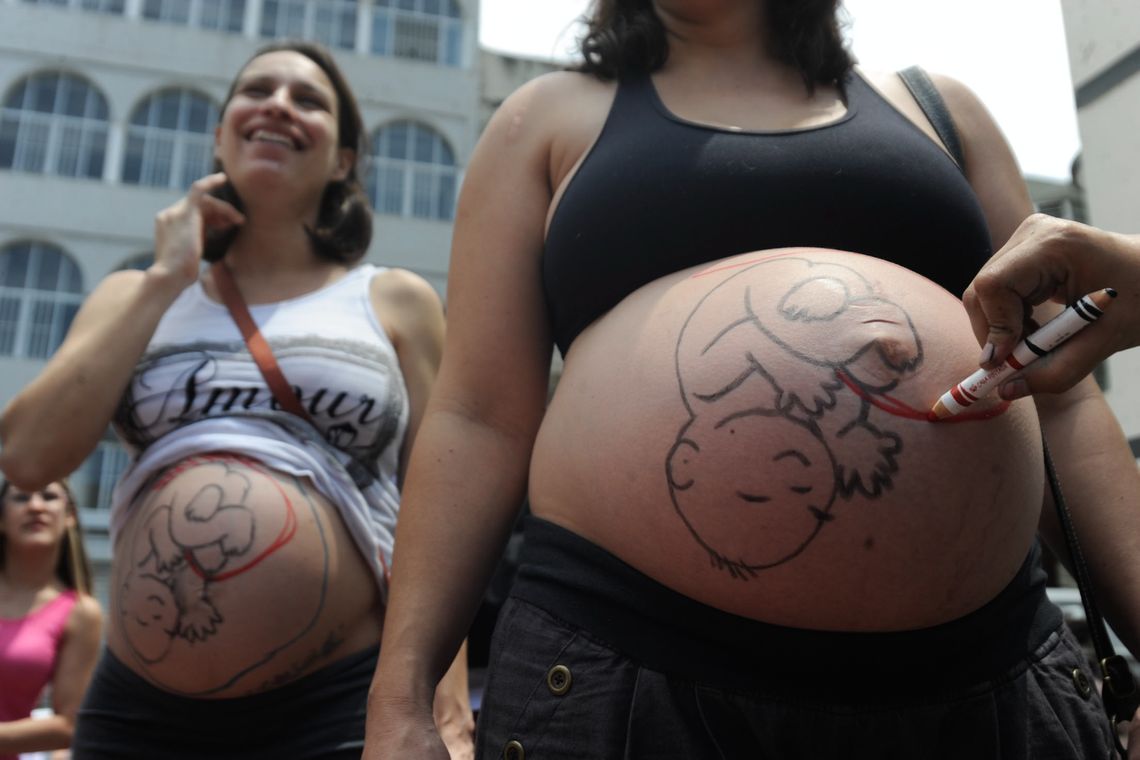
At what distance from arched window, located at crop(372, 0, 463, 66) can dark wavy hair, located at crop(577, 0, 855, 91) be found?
16.0 meters

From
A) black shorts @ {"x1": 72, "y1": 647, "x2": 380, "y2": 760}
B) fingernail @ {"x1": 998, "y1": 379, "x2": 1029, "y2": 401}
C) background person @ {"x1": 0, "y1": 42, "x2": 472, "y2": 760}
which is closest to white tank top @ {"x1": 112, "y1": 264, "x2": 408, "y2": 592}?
background person @ {"x1": 0, "y1": 42, "x2": 472, "y2": 760}

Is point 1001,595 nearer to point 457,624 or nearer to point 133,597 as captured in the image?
point 457,624

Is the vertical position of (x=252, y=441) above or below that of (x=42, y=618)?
above

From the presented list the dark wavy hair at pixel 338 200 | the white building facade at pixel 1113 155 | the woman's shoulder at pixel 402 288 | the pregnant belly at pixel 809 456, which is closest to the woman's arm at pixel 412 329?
the woman's shoulder at pixel 402 288

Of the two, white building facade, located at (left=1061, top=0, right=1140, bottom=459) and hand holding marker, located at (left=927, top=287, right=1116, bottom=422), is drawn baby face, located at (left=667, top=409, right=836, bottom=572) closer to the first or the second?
hand holding marker, located at (left=927, top=287, right=1116, bottom=422)

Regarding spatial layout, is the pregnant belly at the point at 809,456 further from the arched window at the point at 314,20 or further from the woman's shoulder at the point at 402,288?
the arched window at the point at 314,20

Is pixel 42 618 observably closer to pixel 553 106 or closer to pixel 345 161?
pixel 345 161

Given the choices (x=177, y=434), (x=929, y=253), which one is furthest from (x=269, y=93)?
(x=929, y=253)

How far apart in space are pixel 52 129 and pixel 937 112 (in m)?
16.4

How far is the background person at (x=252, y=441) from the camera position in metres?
1.55

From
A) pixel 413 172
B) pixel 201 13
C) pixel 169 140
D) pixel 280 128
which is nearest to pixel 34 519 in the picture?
pixel 280 128

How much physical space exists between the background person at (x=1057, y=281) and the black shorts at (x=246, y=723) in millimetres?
1134

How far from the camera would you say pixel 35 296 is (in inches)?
572

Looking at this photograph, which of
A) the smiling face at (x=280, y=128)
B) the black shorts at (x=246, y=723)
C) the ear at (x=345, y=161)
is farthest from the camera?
the ear at (x=345, y=161)
